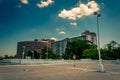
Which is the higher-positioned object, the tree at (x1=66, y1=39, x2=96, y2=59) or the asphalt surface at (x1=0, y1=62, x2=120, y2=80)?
the tree at (x1=66, y1=39, x2=96, y2=59)

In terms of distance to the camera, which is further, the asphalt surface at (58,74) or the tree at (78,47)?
the tree at (78,47)

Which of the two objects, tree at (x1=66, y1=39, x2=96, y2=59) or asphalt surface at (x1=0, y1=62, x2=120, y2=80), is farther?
tree at (x1=66, y1=39, x2=96, y2=59)

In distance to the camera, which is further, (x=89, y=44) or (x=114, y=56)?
(x=89, y=44)

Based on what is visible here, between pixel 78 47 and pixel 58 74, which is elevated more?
pixel 78 47

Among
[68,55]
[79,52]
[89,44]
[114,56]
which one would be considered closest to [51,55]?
[68,55]

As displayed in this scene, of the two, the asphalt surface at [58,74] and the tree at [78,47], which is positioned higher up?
the tree at [78,47]

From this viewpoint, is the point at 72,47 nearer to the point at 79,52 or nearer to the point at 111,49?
the point at 79,52

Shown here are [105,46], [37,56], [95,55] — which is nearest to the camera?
[95,55]

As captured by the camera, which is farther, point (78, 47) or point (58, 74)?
point (78, 47)

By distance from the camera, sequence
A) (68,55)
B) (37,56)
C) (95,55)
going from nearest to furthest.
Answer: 1. (95,55)
2. (68,55)
3. (37,56)

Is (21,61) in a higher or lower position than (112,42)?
lower

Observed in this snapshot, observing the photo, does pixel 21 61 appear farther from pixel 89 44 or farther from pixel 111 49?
pixel 89 44

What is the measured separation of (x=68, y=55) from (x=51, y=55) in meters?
14.4

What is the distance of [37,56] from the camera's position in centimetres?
15100
